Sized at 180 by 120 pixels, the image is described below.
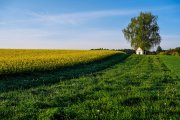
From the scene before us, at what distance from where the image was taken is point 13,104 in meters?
12.5

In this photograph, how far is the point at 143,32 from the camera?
415 ft

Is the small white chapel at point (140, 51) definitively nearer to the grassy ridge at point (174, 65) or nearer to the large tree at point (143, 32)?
the large tree at point (143, 32)

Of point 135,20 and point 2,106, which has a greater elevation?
point 135,20

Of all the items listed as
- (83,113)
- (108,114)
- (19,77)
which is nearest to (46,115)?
(83,113)

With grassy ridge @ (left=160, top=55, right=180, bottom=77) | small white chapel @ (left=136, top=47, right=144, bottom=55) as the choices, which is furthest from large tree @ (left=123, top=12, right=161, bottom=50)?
grassy ridge @ (left=160, top=55, right=180, bottom=77)

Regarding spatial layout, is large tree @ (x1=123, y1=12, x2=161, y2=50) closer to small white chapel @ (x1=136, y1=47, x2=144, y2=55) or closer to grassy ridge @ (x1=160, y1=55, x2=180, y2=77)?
small white chapel @ (x1=136, y1=47, x2=144, y2=55)

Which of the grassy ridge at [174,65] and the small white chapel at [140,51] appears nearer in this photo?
the grassy ridge at [174,65]

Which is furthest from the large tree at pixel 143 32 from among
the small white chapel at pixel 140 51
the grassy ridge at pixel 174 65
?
the grassy ridge at pixel 174 65

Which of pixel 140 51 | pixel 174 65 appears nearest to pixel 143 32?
pixel 140 51

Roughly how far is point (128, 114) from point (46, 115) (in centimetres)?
258

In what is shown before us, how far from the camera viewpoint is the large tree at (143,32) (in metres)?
126

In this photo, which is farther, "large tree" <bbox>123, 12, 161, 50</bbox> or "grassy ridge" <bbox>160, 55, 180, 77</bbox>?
"large tree" <bbox>123, 12, 161, 50</bbox>

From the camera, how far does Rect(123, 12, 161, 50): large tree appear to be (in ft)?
413

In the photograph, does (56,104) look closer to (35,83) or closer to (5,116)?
(5,116)
